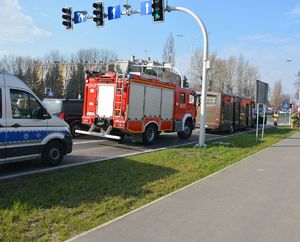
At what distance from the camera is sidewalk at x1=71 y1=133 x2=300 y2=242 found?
5068mm

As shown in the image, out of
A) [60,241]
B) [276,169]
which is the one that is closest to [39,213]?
Answer: [60,241]

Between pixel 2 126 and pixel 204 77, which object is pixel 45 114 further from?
pixel 204 77

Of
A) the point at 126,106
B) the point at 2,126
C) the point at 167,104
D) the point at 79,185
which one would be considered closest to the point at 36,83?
the point at 167,104

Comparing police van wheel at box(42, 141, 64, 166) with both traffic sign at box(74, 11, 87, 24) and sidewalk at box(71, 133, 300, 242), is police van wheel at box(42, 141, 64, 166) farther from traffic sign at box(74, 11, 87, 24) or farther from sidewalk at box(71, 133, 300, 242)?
traffic sign at box(74, 11, 87, 24)

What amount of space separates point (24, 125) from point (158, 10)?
10135mm

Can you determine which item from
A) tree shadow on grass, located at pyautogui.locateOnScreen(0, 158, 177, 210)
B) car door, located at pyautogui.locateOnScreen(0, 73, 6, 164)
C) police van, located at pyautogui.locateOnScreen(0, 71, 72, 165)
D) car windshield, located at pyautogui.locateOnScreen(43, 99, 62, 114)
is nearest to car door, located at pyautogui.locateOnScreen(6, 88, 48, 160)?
police van, located at pyautogui.locateOnScreen(0, 71, 72, 165)

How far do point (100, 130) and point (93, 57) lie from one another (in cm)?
8226

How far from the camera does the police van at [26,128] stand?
8.60 m

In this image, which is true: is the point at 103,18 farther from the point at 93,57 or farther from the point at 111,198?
the point at 93,57

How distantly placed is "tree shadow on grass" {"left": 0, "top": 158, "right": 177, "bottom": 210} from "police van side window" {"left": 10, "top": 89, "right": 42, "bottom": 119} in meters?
1.48

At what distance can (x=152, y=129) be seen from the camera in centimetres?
1645

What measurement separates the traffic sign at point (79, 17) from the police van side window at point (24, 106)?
1188 centimetres

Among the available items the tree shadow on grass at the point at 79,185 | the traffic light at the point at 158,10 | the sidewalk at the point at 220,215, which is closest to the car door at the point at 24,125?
the tree shadow on grass at the point at 79,185

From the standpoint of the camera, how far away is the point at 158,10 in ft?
56.6
